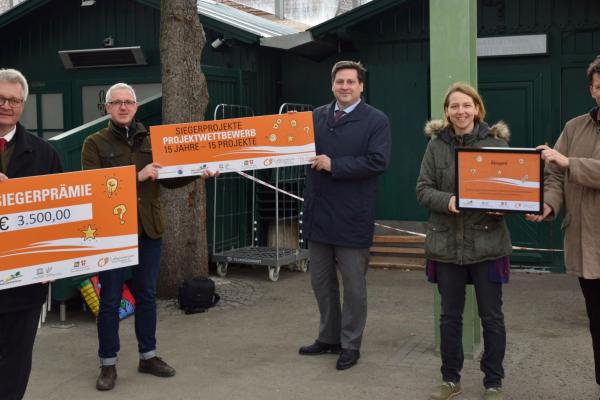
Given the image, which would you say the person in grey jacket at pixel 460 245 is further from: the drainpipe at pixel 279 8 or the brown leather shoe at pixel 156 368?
the drainpipe at pixel 279 8

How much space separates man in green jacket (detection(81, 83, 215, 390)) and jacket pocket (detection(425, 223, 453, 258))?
1.69m

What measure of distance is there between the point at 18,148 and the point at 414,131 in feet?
24.3

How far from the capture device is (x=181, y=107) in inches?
327

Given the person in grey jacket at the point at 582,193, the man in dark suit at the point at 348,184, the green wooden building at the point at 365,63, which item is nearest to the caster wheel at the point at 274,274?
the green wooden building at the point at 365,63

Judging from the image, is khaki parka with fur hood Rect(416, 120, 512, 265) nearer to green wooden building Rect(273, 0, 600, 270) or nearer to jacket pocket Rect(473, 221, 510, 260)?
jacket pocket Rect(473, 221, 510, 260)

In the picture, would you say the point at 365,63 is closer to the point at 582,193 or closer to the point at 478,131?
the point at 478,131

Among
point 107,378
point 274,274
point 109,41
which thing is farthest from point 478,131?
point 109,41

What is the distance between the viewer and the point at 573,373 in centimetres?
570

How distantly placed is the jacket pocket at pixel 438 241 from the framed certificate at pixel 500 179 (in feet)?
0.82

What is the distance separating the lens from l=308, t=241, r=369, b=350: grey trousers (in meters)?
5.94

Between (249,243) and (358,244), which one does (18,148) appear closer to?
(358,244)

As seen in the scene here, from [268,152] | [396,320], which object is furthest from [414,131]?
[268,152]

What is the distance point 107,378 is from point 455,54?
135 inches

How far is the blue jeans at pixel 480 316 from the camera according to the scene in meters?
4.94
